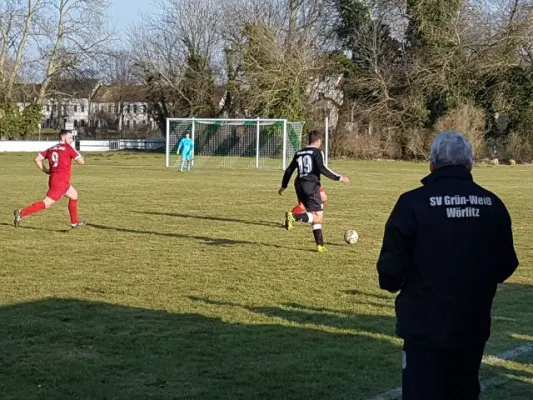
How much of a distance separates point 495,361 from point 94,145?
184 feet

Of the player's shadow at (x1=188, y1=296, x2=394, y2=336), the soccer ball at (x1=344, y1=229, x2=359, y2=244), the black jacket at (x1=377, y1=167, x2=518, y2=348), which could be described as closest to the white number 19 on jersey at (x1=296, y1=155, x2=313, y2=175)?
the soccer ball at (x1=344, y1=229, x2=359, y2=244)

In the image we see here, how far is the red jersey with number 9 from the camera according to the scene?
13688mm

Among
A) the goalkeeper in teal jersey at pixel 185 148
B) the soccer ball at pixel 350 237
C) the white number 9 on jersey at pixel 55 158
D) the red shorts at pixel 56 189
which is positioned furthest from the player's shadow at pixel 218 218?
the goalkeeper in teal jersey at pixel 185 148

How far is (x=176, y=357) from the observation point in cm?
625

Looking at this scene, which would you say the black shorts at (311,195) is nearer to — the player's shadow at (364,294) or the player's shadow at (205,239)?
the player's shadow at (205,239)

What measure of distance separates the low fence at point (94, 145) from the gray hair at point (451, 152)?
5400cm

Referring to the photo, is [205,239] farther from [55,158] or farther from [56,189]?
[55,158]

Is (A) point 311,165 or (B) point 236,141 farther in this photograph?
(B) point 236,141

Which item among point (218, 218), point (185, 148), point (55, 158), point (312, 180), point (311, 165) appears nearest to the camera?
point (311, 165)

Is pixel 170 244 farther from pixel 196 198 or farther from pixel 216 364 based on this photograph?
pixel 196 198

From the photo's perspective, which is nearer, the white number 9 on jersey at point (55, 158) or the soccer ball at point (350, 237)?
the soccer ball at point (350, 237)

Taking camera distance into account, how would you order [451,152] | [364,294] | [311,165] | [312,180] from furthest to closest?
[312,180]
[311,165]
[364,294]
[451,152]

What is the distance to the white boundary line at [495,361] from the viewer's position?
540 cm

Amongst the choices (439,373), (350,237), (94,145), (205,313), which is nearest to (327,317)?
(205,313)
